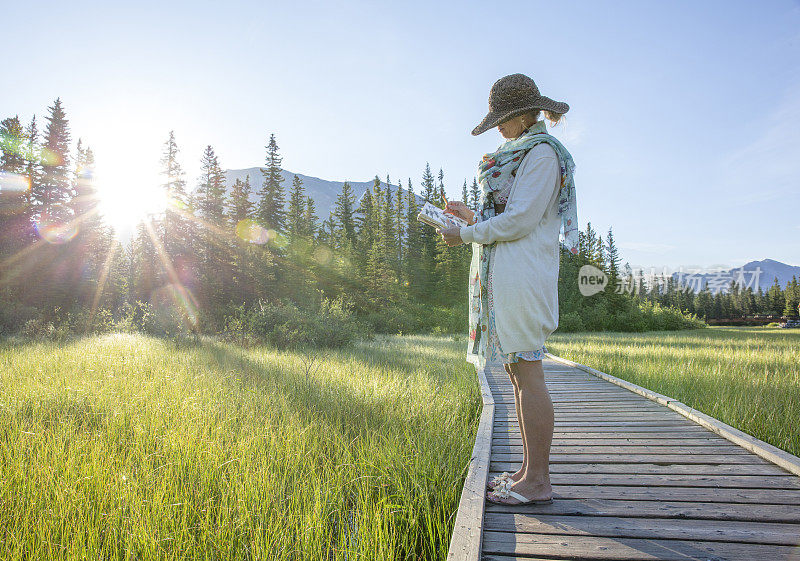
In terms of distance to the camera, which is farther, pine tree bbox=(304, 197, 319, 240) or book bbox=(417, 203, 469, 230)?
pine tree bbox=(304, 197, 319, 240)

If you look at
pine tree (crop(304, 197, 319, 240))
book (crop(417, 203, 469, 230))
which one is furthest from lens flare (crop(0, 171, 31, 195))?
book (crop(417, 203, 469, 230))

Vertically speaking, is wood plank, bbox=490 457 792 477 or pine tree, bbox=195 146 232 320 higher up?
pine tree, bbox=195 146 232 320

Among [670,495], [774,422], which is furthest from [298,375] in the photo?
[774,422]

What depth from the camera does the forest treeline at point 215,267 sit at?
Result: 17.1 m

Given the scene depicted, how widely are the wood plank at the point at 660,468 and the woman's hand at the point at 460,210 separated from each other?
1.84 m

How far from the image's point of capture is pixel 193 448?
10.1 feet

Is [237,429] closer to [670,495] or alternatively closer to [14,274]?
[670,495]

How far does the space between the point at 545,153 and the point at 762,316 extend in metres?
120

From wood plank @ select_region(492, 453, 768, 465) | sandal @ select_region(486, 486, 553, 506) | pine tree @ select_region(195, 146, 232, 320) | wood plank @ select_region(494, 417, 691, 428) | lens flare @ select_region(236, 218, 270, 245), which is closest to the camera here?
sandal @ select_region(486, 486, 553, 506)

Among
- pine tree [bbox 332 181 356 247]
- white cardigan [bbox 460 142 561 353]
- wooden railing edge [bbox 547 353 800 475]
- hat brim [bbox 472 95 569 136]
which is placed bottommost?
wooden railing edge [bbox 547 353 800 475]

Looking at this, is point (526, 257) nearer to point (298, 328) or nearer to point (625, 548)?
point (625, 548)

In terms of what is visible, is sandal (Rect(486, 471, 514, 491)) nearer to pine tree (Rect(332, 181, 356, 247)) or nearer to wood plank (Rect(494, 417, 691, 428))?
wood plank (Rect(494, 417, 691, 428))

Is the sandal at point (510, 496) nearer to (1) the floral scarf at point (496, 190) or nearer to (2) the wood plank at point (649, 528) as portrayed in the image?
(2) the wood plank at point (649, 528)

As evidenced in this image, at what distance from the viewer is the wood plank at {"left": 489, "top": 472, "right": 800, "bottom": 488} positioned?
98.7 inches
